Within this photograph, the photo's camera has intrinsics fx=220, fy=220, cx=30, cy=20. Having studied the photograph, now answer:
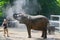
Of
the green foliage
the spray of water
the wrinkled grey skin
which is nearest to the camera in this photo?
the wrinkled grey skin

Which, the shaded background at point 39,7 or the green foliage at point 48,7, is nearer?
the shaded background at point 39,7

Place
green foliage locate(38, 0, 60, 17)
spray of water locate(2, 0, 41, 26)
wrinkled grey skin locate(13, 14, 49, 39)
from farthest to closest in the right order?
green foliage locate(38, 0, 60, 17), spray of water locate(2, 0, 41, 26), wrinkled grey skin locate(13, 14, 49, 39)

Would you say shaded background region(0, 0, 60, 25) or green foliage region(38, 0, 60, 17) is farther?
green foliage region(38, 0, 60, 17)

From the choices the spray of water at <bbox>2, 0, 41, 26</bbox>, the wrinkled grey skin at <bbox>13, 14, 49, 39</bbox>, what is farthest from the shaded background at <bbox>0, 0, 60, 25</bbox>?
the wrinkled grey skin at <bbox>13, 14, 49, 39</bbox>

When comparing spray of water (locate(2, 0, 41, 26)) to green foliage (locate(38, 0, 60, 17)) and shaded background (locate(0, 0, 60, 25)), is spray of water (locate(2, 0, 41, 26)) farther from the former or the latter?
green foliage (locate(38, 0, 60, 17))

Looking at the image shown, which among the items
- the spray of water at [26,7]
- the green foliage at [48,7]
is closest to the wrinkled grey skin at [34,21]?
the spray of water at [26,7]

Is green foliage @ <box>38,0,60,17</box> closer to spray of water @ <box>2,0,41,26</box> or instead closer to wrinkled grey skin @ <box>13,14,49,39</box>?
spray of water @ <box>2,0,41,26</box>

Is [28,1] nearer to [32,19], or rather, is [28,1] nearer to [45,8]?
[45,8]

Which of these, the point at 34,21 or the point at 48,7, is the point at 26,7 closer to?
the point at 48,7

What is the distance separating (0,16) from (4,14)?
66cm

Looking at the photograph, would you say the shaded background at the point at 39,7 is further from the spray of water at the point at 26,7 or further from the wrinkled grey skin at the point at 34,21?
the wrinkled grey skin at the point at 34,21

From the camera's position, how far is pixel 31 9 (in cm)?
2314

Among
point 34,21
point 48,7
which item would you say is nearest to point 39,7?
point 48,7

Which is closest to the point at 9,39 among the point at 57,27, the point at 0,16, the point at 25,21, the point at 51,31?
the point at 25,21
